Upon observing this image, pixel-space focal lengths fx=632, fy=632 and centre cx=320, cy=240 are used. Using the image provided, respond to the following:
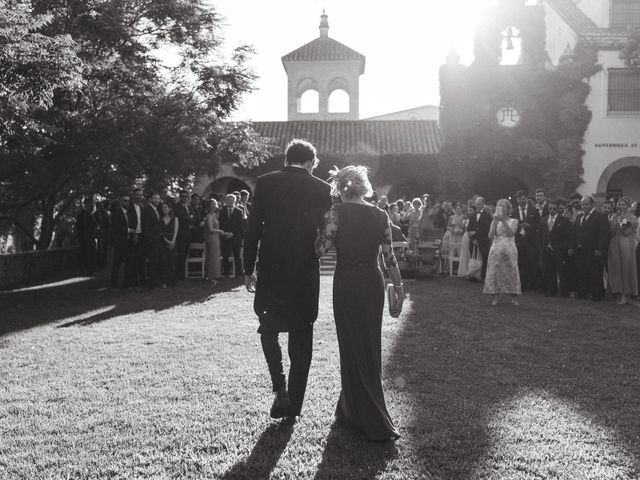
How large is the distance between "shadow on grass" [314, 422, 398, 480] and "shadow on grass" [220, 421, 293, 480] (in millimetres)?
302

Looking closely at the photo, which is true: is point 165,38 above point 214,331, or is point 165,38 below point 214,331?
above

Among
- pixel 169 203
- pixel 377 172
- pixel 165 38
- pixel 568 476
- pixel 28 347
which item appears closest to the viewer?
pixel 568 476

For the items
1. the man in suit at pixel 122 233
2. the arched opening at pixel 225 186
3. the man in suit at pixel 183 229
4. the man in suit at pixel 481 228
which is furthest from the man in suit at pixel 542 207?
the arched opening at pixel 225 186

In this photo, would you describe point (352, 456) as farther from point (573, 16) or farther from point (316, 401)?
point (573, 16)

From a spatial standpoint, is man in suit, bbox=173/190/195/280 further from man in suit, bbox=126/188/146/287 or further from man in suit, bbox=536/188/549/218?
man in suit, bbox=536/188/549/218

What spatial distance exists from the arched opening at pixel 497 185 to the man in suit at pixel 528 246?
12737mm

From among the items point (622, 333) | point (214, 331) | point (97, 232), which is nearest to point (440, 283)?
point (622, 333)

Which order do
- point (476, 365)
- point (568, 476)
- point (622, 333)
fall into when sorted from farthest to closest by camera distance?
point (622, 333), point (476, 365), point (568, 476)

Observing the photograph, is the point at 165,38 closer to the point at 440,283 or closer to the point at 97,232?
the point at 97,232

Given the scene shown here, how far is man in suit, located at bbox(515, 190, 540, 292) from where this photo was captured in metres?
13.6

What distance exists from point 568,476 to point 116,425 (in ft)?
10.1

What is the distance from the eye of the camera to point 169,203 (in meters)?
14.3

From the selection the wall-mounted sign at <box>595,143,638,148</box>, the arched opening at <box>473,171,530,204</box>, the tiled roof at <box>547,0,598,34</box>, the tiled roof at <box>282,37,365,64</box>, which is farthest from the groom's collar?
the tiled roof at <box>282,37,365,64</box>

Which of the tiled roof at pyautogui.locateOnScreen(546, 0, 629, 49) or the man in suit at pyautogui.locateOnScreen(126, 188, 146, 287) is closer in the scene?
the man in suit at pyautogui.locateOnScreen(126, 188, 146, 287)
